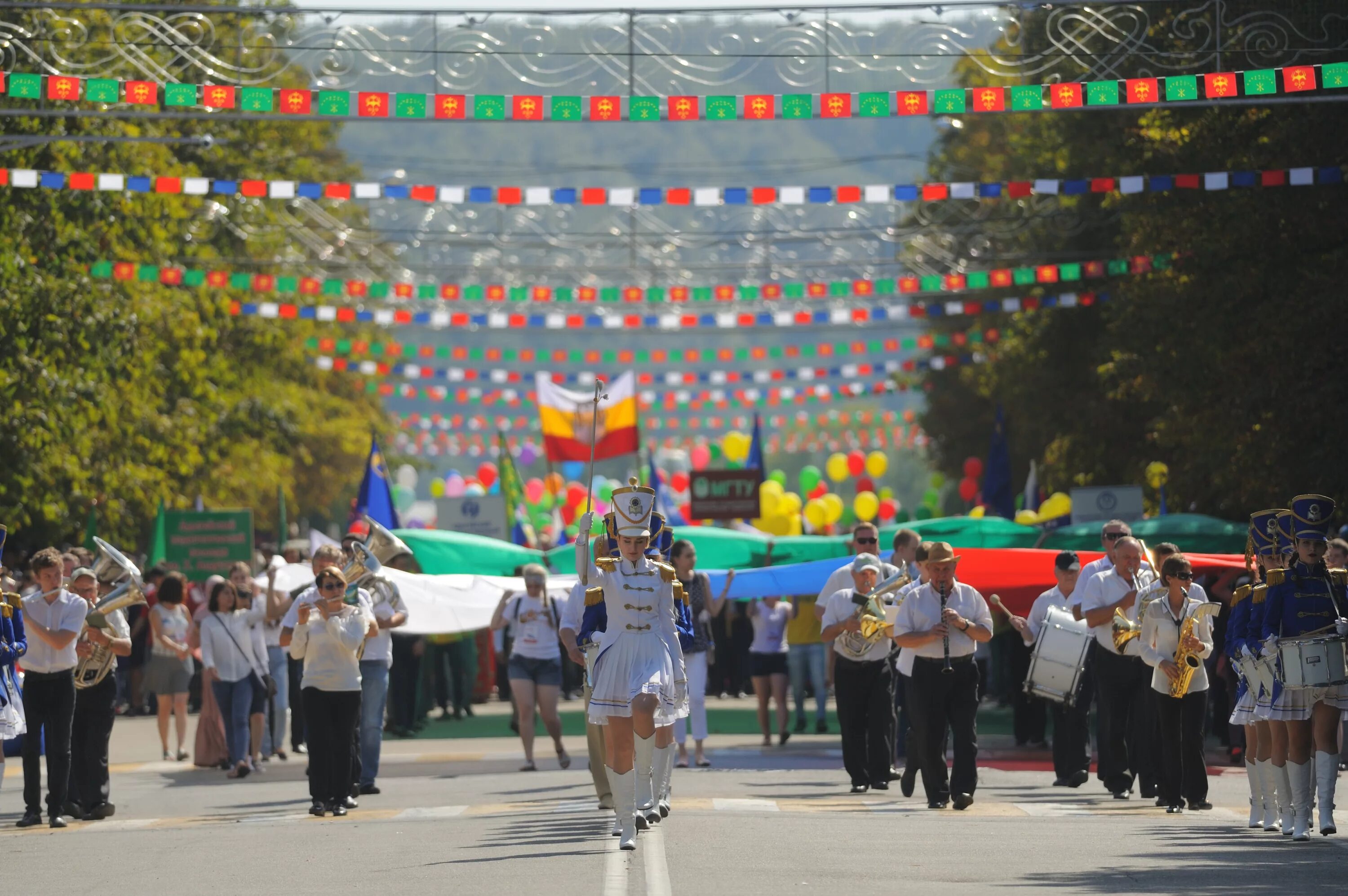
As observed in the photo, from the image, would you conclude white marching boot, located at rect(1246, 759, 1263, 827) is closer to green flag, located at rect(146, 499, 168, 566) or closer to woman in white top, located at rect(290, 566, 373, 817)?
woman in white top, located at rect(290, 566, 373, 817)

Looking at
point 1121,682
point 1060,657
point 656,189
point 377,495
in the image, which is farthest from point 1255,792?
point 377,495

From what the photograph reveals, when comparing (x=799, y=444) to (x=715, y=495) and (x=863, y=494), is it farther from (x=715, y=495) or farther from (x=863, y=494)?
(x=715, y=495)

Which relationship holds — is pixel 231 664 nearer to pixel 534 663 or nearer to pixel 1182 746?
pixel 534 663

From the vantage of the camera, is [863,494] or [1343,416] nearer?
[1343,416]

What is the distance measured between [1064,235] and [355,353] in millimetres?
21610

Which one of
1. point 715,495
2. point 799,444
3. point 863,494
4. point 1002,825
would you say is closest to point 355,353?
point 863,494

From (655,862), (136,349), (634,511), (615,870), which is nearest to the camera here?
(615,870)

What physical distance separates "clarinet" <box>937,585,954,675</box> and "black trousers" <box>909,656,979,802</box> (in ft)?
0.08

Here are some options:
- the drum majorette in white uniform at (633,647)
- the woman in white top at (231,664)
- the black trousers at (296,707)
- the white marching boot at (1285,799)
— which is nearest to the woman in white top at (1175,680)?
the white marching boot at (1285,799)

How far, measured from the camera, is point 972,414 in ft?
167

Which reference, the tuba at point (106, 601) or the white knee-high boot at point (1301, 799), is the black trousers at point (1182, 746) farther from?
the tuba at point (106, 601)

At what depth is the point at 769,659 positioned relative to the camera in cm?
2197

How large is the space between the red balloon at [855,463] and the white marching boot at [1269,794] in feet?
126

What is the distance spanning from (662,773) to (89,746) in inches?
177
